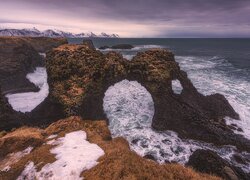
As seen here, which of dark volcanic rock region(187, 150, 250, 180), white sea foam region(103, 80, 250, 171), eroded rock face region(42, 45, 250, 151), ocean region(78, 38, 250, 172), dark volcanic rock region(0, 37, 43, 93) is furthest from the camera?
dark volcanic rock region(0, 37, 43, 93)

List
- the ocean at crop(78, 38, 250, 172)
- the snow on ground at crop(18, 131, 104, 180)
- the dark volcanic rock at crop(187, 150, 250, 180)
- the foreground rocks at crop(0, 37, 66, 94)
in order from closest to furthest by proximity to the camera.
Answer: the snow on ground at crop(18, 131, 104, 180)
the dark volcanic rock at crop(187, 150, 250, 180)
the ocean at crop(78, 38, 250, 172)
the foreground rocks at crop(0, 37, 66, 94)

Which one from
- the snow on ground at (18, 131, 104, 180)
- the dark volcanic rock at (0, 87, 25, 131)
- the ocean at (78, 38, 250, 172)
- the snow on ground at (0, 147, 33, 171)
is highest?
the snow on ground at (18, 131, 104, 180)

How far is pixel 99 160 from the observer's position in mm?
12227

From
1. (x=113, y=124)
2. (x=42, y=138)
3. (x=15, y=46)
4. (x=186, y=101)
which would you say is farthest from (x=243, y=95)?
(x=15, y=46)

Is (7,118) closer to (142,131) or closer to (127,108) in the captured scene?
(142,131)

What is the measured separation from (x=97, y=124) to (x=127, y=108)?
11.1 meters

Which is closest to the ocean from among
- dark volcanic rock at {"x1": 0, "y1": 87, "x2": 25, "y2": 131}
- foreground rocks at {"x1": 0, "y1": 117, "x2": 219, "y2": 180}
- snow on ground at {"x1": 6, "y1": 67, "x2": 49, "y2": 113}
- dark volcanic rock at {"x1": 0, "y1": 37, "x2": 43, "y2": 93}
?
foreground rocks at {"x1": 0, "y1": 117, "x2": 219, "y2": 180}

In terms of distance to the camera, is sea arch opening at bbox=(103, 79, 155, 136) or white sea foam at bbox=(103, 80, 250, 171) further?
sea arch opening at bbox=(103, 79, 155, 136)

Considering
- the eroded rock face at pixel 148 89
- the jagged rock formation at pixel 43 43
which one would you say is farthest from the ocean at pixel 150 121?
the jagged rock formation at pixel 43 43

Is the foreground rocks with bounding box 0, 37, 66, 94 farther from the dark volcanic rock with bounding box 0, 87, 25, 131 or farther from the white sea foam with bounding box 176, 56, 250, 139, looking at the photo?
the white sea foam with bounding box 176, 56, 250, 139

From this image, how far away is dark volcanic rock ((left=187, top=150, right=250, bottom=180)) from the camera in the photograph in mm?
16822

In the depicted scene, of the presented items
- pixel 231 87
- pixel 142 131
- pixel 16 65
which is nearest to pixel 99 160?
pixel 142 131

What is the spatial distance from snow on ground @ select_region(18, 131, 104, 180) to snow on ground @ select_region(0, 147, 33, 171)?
165 cm

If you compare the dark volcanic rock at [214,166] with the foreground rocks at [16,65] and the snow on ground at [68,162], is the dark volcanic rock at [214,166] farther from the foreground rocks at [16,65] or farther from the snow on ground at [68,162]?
the foreground rocks at [16,65]
